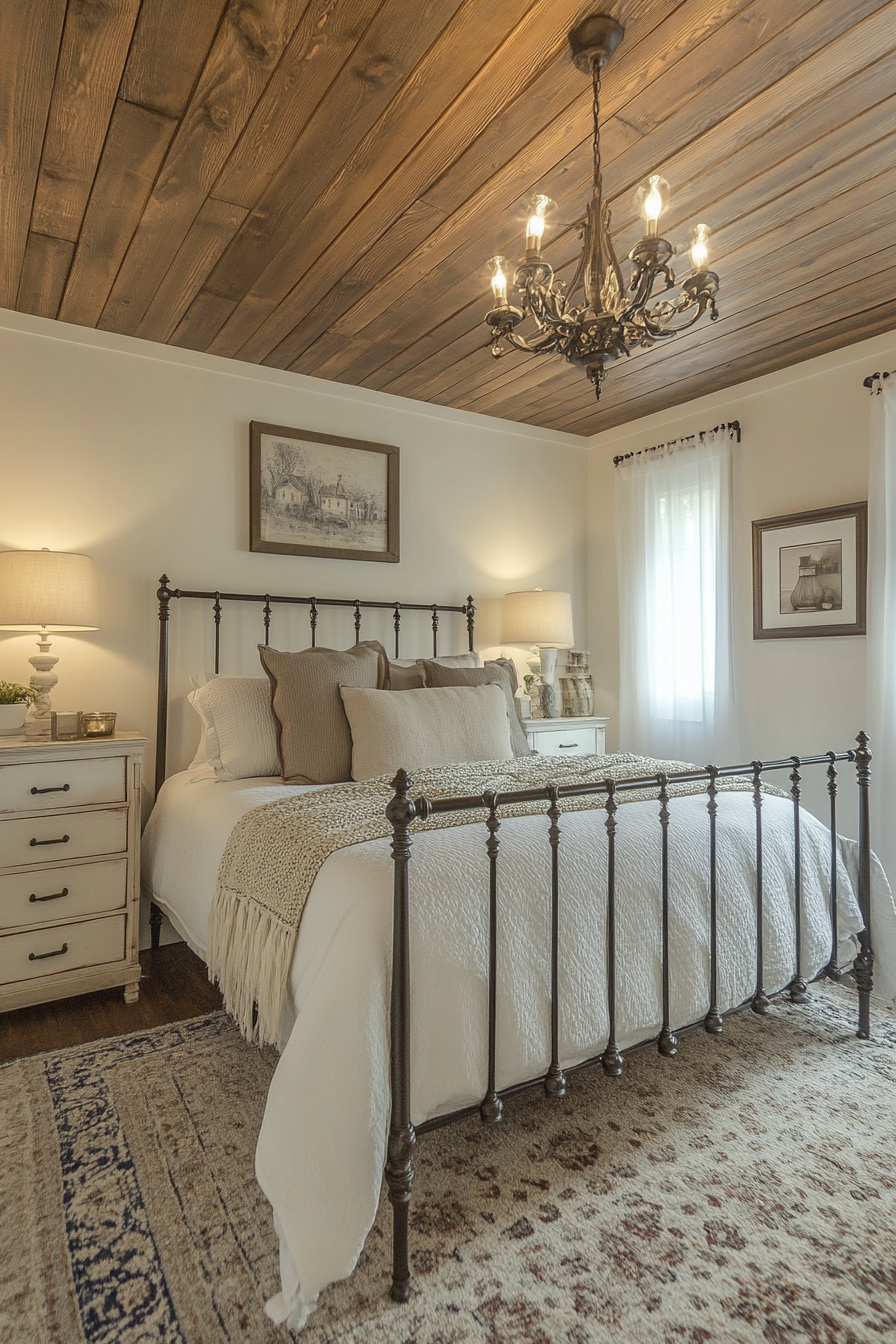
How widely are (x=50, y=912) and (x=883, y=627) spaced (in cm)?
323

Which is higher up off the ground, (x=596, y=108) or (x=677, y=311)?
(x=596, y=108)

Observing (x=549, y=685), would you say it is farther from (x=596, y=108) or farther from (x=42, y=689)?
(x=596, y=108)

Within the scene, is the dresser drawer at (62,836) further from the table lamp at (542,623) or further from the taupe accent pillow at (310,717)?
the table lamp at (542,623)

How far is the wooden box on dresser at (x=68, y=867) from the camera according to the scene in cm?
240

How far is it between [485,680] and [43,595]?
1.67m

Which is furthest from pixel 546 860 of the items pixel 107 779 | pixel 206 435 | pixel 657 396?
pixel 657 396

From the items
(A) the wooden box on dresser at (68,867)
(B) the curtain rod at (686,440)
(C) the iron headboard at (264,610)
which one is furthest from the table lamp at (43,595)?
(B) the curtain rod at (686,440)

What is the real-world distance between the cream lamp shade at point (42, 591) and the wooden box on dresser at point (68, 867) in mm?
416

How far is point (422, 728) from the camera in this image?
2.67 meters

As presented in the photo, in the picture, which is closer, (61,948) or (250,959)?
(250,959)

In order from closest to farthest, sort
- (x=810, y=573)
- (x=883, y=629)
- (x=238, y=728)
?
(x=238, y=728), (x=883, y=629), (x=810, y=573)

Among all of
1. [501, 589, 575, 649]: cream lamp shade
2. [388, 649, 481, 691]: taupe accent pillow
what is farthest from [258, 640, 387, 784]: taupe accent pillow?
[501, 589, 575, 649]: cream lamp shade

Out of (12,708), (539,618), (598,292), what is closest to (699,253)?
(598,292)

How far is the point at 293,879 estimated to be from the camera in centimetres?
169
